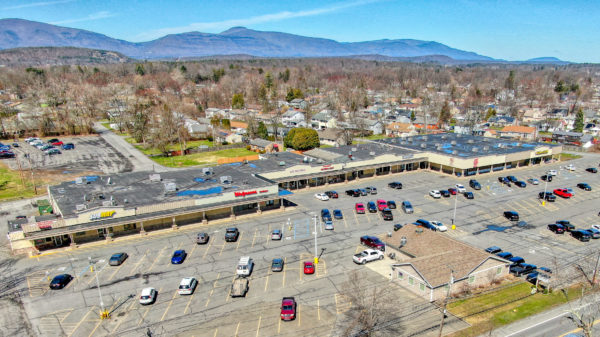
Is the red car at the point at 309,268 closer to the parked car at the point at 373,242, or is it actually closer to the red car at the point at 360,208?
the parked car at the point at 373,242

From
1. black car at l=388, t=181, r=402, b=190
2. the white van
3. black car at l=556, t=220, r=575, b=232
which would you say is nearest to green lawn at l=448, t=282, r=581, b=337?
black car at l=556, t=220, r=575, b=232

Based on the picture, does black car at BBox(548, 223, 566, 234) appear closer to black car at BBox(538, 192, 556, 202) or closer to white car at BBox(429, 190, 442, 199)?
black car at BBox(538, 192, 556, 202)

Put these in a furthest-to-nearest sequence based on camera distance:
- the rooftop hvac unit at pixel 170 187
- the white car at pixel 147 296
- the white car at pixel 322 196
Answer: the white car at pixel 322 196
the rooftop hvac unit at pixel 170 187
the white car at pixel 147 296

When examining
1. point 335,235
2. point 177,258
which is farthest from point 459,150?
point 177,258

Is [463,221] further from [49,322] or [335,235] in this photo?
[49,322]

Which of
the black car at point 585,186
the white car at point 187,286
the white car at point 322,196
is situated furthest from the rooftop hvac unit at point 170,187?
the black car at point 585,186

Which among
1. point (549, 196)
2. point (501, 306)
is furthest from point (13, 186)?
point (549, 196)
